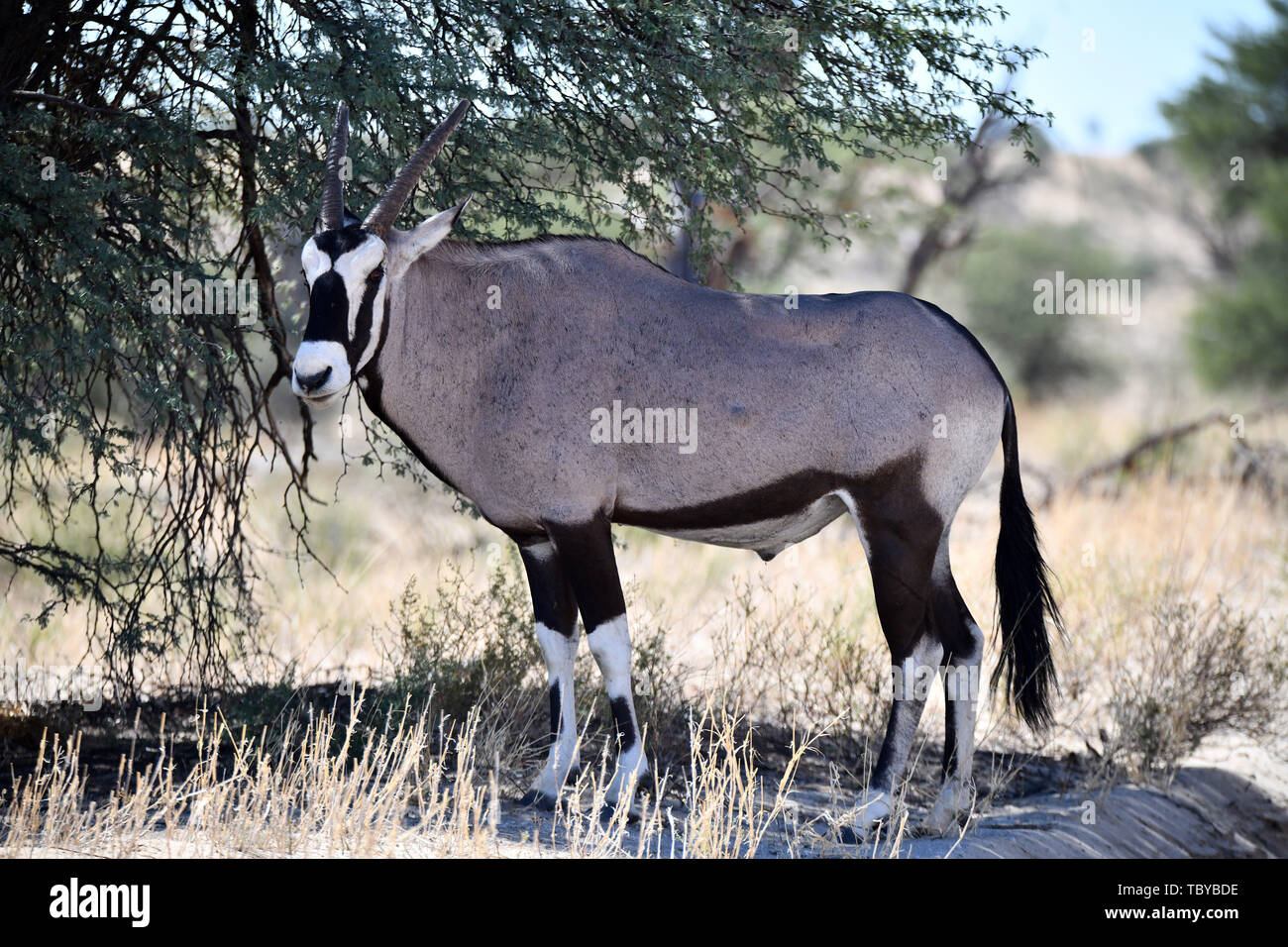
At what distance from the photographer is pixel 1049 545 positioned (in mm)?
11156

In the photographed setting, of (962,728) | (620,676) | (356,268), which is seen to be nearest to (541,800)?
(620,676)

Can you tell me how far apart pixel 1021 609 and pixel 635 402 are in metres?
2.28

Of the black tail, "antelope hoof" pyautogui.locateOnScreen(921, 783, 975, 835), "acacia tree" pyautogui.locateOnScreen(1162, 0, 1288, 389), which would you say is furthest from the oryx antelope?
"acacia tree" pyautogui.locateOnScreen(1162, 0, 1288, 389)

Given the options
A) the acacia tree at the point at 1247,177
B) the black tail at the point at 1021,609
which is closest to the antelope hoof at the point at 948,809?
the black tail at the point at 1021,609

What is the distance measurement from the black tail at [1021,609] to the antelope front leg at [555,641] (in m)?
2.12

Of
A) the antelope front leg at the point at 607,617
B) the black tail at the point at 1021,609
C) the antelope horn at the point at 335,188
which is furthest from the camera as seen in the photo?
the black tail at the point at 1021,609

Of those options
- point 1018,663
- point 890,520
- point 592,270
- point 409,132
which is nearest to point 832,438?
point 890,520

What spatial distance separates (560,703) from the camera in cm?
589

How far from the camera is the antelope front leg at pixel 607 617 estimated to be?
18.1 feet

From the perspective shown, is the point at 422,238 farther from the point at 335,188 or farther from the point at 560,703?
the point at 560,703

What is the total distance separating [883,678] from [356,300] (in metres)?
3.78

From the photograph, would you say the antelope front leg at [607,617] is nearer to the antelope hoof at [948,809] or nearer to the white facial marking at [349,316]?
the white facial marking at [349,316]

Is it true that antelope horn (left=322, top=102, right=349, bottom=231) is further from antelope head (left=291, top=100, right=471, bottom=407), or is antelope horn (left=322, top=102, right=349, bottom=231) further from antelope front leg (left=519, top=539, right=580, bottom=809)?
antelope front leg (left=519, top=539, right=580, bottom=809)

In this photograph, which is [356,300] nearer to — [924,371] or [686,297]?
[686,297]
